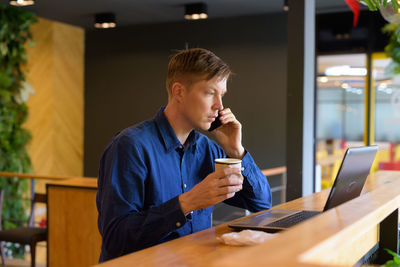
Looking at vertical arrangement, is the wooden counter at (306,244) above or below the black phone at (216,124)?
below

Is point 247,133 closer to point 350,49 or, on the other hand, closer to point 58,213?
point 350,49

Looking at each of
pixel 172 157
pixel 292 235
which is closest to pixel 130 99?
pixel 172 157

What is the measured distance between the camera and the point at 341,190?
1479 millimetres

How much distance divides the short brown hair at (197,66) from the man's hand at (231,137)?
0.24 m

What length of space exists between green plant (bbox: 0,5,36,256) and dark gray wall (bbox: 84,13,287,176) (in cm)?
128

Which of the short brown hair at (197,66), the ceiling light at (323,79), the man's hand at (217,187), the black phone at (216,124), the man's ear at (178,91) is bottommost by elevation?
the man's hand at (217,187)

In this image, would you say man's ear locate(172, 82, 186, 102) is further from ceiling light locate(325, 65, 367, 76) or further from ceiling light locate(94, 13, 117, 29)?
ceiling light locate(325, 65, 367, 76)

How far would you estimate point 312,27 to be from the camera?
11.0 ft

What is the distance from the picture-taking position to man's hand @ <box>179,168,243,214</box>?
4.68 feet

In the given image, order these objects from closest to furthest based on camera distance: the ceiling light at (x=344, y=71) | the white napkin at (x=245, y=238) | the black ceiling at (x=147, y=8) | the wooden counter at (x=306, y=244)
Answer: the wooden counter at (x=306, y=244) → the white napkin at (x=245, y=238) → the black ceiling at (x=147, y=8) → the ceiling light at (x=344, y=71)

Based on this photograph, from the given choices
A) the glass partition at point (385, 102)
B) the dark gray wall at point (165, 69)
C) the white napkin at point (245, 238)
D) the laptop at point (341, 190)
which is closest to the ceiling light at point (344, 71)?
the glass partition at point (385, 102)

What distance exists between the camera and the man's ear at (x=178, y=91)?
183 cm

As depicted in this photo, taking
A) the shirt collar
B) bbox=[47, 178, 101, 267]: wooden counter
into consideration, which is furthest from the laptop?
bbox=[47, 178, 101, 267]: wooden counter

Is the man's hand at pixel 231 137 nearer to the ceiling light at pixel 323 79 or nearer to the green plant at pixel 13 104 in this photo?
the green plant at pixel 13 104
